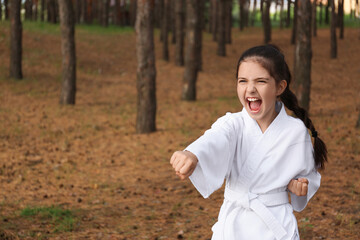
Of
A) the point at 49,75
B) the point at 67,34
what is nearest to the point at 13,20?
the point at 49,75

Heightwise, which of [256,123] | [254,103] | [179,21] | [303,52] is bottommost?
[256,123]

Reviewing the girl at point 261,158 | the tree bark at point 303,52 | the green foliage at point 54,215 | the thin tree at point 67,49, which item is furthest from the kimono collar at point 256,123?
the thin tree at point 67,49

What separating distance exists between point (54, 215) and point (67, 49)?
9.51 metres

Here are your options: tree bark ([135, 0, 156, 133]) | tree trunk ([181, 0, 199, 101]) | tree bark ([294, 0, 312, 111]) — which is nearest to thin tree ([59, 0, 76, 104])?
tree trunk ([181, 0, 199, 101])

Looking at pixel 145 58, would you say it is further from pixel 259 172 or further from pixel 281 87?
pixel 259 172

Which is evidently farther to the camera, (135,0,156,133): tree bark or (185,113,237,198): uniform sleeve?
(135,0,156,133): tree bark

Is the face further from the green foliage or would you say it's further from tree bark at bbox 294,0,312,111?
tree bark at bbox 294,0,312,111

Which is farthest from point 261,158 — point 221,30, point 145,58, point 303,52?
point 221,30

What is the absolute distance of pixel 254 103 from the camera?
284cm

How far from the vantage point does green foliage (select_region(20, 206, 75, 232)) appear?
611 centimetres

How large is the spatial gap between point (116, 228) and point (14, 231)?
1253 mm

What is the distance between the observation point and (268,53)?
2863mm

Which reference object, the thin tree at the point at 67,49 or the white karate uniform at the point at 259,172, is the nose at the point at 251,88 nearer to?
the white karate uniform at the point at 259,172

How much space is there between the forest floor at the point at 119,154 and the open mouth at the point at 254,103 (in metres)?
3.30
